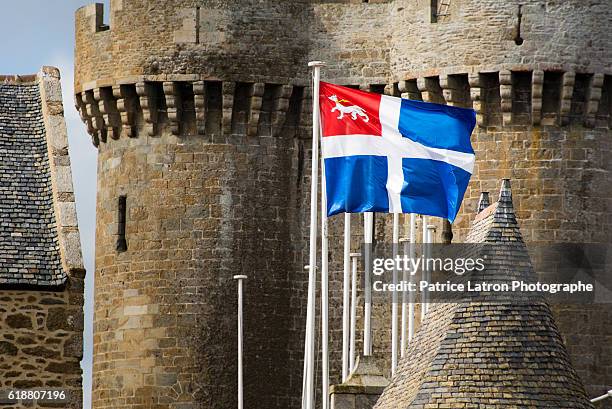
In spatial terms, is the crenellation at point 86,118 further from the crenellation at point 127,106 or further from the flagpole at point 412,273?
the flagpole at point 412,273

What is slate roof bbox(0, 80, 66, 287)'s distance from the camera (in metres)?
39.0

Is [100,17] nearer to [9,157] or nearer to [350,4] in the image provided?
[350,4]

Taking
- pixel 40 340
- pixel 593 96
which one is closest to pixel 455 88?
pixel 593 96

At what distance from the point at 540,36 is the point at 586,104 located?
149 cm

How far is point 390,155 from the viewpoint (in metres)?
43.2

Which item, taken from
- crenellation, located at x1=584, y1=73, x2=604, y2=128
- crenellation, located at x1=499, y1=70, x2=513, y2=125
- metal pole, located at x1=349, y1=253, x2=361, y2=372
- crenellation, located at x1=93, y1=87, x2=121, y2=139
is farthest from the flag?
crenellation, located at x1=93, y1=87, x2=121, y2=139

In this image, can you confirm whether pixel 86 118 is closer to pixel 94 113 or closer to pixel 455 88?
pixel 94 113

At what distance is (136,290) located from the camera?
5516 centimetres

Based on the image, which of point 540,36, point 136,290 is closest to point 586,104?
point 540,36

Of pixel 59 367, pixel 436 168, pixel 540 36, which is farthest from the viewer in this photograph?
pixel 540 36

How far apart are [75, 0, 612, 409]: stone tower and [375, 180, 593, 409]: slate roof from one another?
40.4 feet

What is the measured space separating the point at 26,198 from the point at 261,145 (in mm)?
15709

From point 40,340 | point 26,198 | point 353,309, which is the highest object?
point 26,198

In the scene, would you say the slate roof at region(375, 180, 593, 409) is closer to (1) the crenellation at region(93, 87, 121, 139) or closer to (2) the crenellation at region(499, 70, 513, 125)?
(2) the crenellation at region(499, 70, 513, 125)
